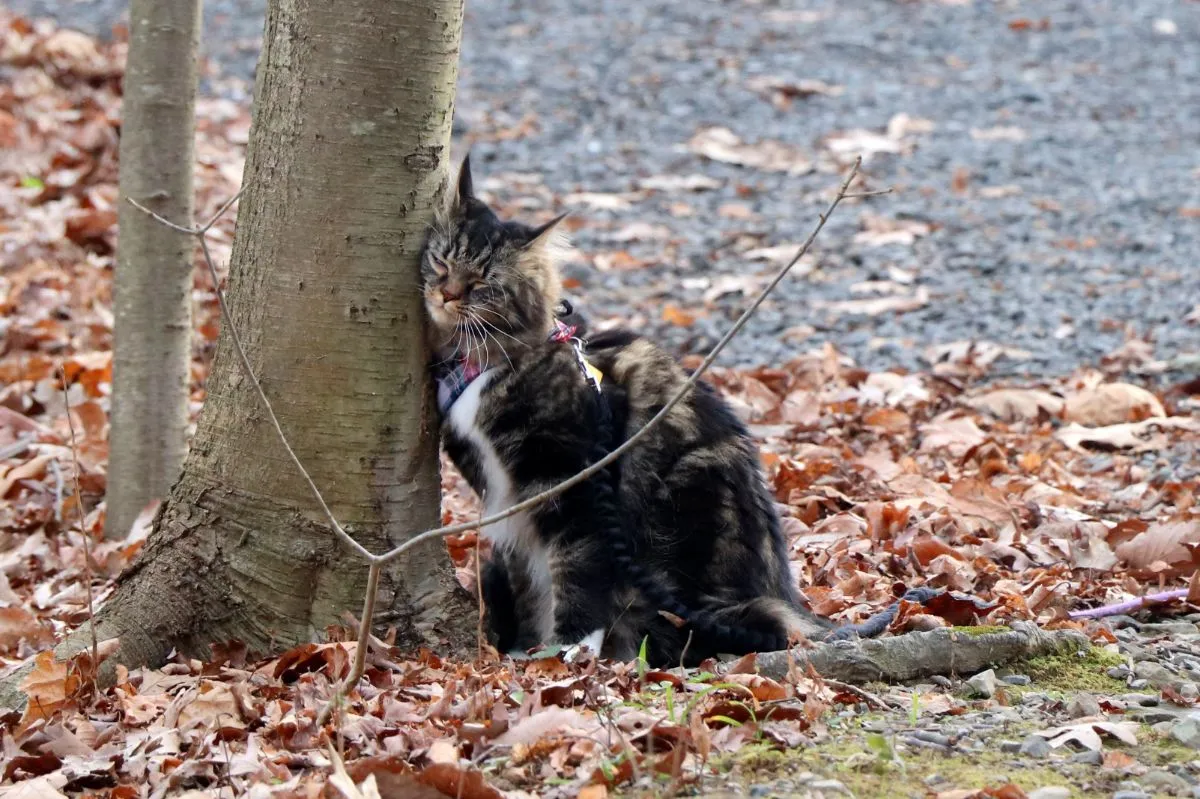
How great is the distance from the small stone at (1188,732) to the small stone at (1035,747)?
31cm

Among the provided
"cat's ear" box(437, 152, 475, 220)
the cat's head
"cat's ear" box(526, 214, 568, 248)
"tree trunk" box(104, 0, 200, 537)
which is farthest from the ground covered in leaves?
"cat's ear" box(437, 152, 475, 220)

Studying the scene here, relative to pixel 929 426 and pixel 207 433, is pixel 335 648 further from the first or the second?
pixel 929 426

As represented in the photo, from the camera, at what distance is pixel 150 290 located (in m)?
5.15

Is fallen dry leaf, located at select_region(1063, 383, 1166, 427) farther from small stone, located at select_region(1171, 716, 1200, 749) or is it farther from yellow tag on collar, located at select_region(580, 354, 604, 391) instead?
small stone, located at select_region(1171, 716, 1200, 749)

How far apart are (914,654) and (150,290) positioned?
3.37m

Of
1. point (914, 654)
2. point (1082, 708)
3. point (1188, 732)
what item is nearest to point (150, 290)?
point (914, 654)

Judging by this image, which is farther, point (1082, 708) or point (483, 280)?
point (483, 280)

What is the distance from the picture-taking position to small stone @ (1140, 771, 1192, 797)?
264 centimetres

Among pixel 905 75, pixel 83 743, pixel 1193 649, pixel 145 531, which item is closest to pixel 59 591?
pixel 145 531

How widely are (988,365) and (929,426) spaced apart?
49.7 inches

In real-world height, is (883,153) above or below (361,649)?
above

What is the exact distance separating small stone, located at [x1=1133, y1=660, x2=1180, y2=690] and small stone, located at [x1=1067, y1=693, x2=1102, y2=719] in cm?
34

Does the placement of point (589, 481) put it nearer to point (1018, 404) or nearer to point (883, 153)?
point (1018, 404)

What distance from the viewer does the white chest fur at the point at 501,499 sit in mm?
3852
